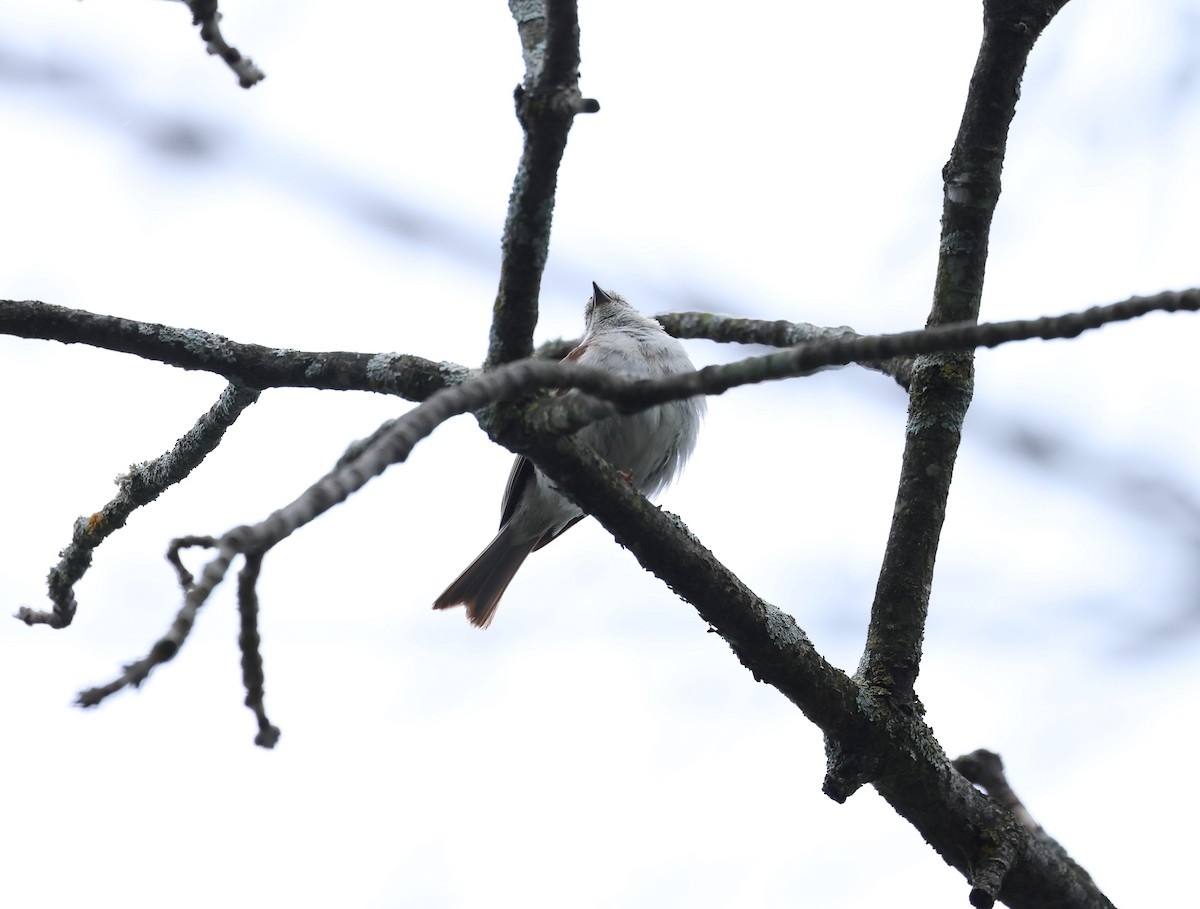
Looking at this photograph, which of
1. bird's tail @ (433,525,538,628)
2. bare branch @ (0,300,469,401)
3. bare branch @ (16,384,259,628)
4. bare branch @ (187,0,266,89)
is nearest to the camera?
bare branch @ (187,0,266,89)

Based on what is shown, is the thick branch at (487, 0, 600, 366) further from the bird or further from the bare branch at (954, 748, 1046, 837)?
the bird

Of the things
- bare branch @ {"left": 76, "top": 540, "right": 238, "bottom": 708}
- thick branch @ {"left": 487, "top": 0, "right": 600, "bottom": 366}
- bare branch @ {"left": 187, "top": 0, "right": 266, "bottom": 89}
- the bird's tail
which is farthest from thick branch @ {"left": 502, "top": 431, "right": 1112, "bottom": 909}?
the bird's tail

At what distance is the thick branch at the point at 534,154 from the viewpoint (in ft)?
7.39

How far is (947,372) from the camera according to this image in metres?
3.42

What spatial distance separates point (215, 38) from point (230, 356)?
130 cm

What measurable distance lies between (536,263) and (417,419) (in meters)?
0.86

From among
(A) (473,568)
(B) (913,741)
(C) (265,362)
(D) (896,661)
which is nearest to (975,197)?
(D) (896,661)

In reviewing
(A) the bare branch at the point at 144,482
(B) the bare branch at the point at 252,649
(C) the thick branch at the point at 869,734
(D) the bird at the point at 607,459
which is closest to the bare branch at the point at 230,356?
(A) the bare branch at the point at 144,482

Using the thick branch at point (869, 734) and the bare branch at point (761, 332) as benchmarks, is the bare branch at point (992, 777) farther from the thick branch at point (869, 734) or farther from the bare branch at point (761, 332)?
the bare branch at point (761, 332)

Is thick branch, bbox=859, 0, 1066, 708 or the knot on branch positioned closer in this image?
the knot on branch

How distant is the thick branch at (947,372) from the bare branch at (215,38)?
6.96 feet

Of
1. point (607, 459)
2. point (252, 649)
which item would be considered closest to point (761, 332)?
point (607, 459)

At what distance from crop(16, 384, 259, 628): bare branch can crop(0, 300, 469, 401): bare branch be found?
0.56 feet

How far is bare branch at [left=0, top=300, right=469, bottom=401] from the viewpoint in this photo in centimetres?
310
